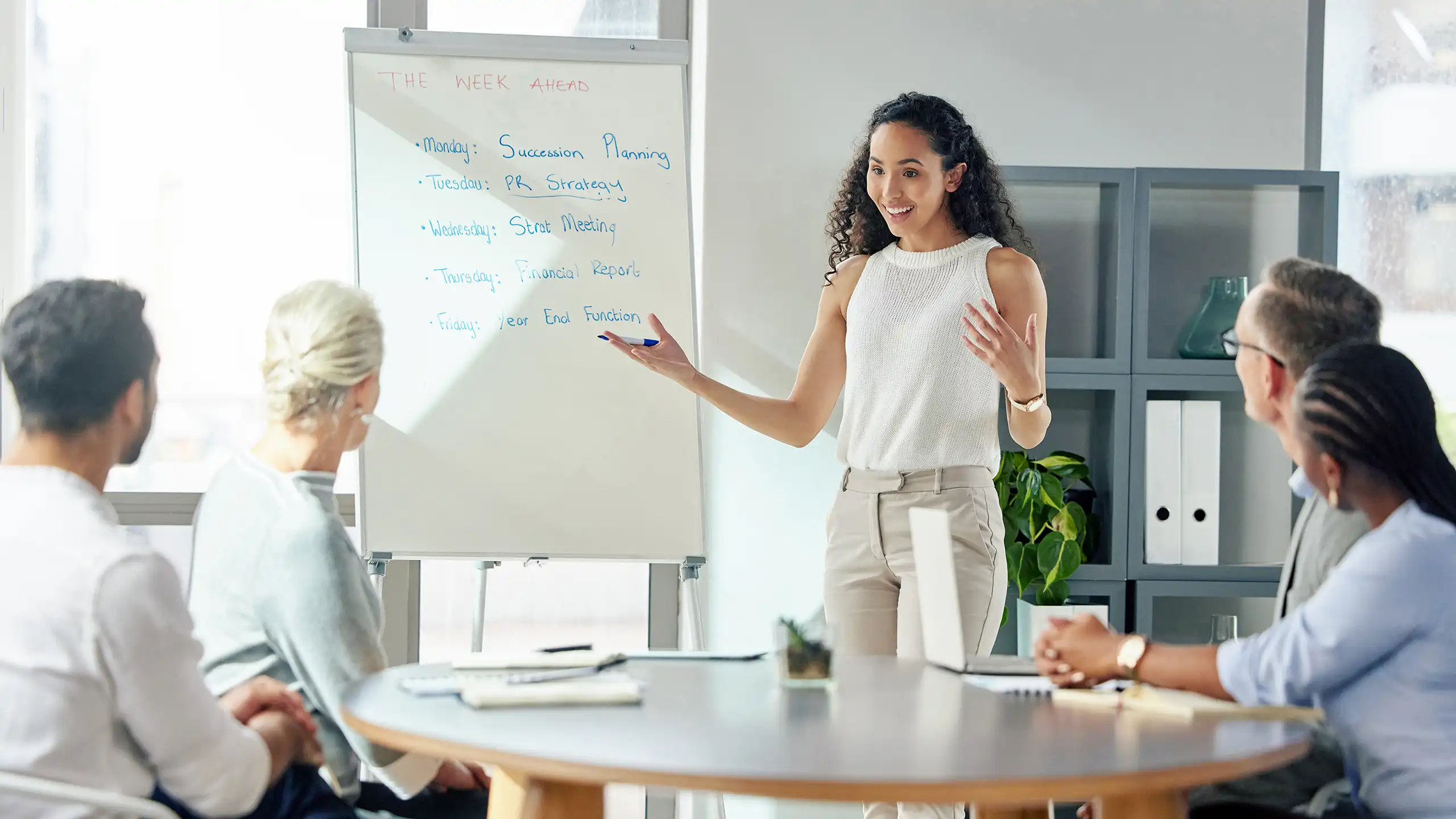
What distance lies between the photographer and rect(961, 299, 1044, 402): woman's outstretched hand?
2.36 m

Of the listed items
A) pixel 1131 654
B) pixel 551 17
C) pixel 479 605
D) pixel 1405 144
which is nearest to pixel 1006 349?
pixel 1131 654

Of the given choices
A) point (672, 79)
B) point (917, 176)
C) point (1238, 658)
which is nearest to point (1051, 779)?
point (1238, 658)

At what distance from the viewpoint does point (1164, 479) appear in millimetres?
3070

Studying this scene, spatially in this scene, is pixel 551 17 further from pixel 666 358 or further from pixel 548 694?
pixel 548 694

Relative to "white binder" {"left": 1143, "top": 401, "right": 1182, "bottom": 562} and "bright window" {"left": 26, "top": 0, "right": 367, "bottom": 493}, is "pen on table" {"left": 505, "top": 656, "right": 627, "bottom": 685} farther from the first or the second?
"bright window" {"left": 26, "top": 0, "right": 367, "bottom": 493}

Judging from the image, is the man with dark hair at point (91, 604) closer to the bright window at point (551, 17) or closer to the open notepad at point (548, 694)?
the open notepad at point (548, 694)

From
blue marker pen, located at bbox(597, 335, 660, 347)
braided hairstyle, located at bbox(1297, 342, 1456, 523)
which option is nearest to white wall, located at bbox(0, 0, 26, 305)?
blue marker pen, located at bbox(597, 335, 660, 347)

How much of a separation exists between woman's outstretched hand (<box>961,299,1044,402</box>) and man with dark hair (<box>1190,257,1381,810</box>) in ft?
1.80

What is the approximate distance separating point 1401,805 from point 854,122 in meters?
2.24

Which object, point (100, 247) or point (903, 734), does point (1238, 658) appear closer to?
point (903, 734)

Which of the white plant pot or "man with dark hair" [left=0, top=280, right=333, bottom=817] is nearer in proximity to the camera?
"man with dark hair" [left=0, top=280, right=333, bottom=817]

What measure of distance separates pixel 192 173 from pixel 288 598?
7.13ft

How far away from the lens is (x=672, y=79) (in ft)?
9.96

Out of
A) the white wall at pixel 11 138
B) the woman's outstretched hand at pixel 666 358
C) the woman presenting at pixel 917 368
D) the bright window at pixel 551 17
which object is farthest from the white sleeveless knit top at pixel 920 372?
the white wall at pixel 11 138
